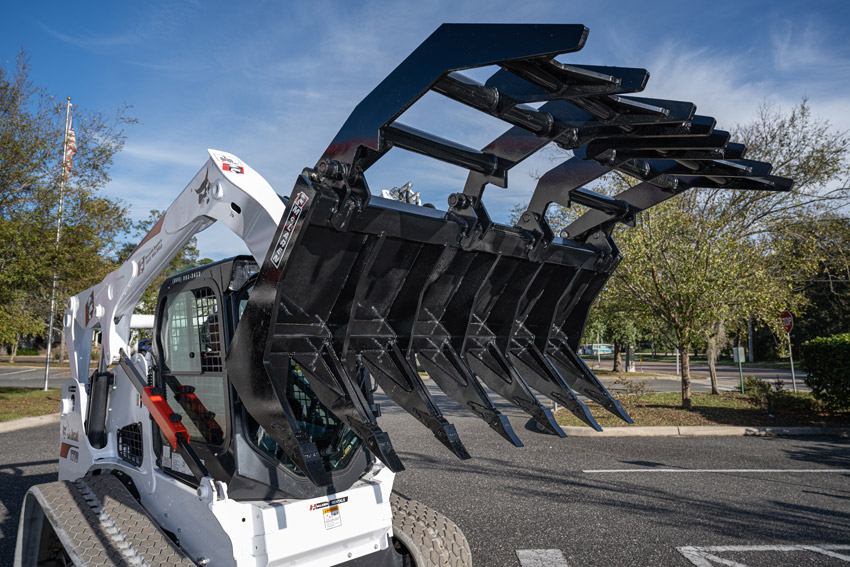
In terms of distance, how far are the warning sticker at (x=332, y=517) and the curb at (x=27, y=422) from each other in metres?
11.4

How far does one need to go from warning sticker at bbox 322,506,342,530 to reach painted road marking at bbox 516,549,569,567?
7.47 ft

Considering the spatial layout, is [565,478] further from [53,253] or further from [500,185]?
[53,253]

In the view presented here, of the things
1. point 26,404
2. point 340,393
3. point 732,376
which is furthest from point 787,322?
point 26,404

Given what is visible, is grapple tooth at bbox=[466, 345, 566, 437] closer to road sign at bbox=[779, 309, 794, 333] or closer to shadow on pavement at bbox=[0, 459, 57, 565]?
shadow on pavement at bbox=[0, 459, 57, 565]

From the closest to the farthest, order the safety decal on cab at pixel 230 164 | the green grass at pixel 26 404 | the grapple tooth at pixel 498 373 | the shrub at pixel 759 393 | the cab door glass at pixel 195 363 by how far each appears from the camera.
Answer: the safety decal on cab at pixel 230 164
the cab door glass at pixel 195 363
the grapple tooth at pixel 498 373
the green grass at pixel 26 404
the shrub at pixel 759 393

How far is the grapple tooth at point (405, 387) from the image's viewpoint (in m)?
2.65

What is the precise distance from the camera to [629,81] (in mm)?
2041

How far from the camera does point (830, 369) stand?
40.2 ft

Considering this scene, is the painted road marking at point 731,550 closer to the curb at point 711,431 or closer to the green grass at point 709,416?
the curb at point 711,431

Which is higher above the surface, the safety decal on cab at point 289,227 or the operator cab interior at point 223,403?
the safety decal on cab at point 289,227

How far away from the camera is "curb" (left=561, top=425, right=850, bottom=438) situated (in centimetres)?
1091

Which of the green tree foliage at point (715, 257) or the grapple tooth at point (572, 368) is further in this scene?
the green tree foliage at point (715, 257)

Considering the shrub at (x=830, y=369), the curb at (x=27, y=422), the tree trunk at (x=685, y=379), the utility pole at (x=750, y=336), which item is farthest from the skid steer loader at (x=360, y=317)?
the utility pole at (x=750, y=336)

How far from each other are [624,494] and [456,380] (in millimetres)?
4799
